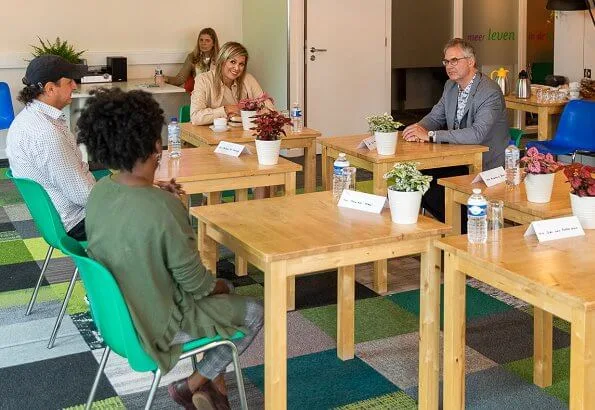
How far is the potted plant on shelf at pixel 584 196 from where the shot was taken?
126 inches

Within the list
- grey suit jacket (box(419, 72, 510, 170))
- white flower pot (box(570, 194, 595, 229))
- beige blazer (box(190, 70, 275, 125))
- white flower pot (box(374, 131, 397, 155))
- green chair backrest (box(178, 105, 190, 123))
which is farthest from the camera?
green chair backrest (box(178, 105, 190, 123))

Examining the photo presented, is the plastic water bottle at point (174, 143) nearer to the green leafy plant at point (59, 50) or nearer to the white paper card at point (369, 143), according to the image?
the white paper card at point (369, 143)

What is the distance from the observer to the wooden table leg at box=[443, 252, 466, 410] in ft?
9.73

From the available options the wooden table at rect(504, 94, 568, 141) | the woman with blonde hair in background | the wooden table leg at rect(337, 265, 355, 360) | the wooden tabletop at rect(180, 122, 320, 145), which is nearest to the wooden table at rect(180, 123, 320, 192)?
the wooden tabletop at rect(180, 122, 320, 145)

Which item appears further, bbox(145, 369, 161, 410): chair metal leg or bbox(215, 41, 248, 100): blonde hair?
bbox(215, 41, 248, 100): blonde hair

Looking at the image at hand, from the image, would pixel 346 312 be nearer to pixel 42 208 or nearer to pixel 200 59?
pixel 42 208

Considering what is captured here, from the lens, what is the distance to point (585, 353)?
97.2 inches

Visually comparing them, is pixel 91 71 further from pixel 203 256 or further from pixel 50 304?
pixel 203 256

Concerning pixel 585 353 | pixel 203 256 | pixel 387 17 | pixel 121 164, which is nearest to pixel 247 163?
pixel 203 256

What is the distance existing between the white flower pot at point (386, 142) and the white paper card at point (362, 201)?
1.11m

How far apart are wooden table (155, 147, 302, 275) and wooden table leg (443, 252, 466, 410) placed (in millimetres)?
1665

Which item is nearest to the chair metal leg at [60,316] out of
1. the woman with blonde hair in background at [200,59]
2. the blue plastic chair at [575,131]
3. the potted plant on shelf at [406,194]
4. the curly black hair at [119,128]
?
the curly black hair at [119,128]

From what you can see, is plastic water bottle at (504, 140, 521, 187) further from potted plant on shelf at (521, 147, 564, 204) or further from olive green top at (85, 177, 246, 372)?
olive green top at (85, 177, 246, 372)

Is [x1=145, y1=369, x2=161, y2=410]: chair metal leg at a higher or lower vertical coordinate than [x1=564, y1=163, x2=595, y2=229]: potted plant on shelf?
lower
